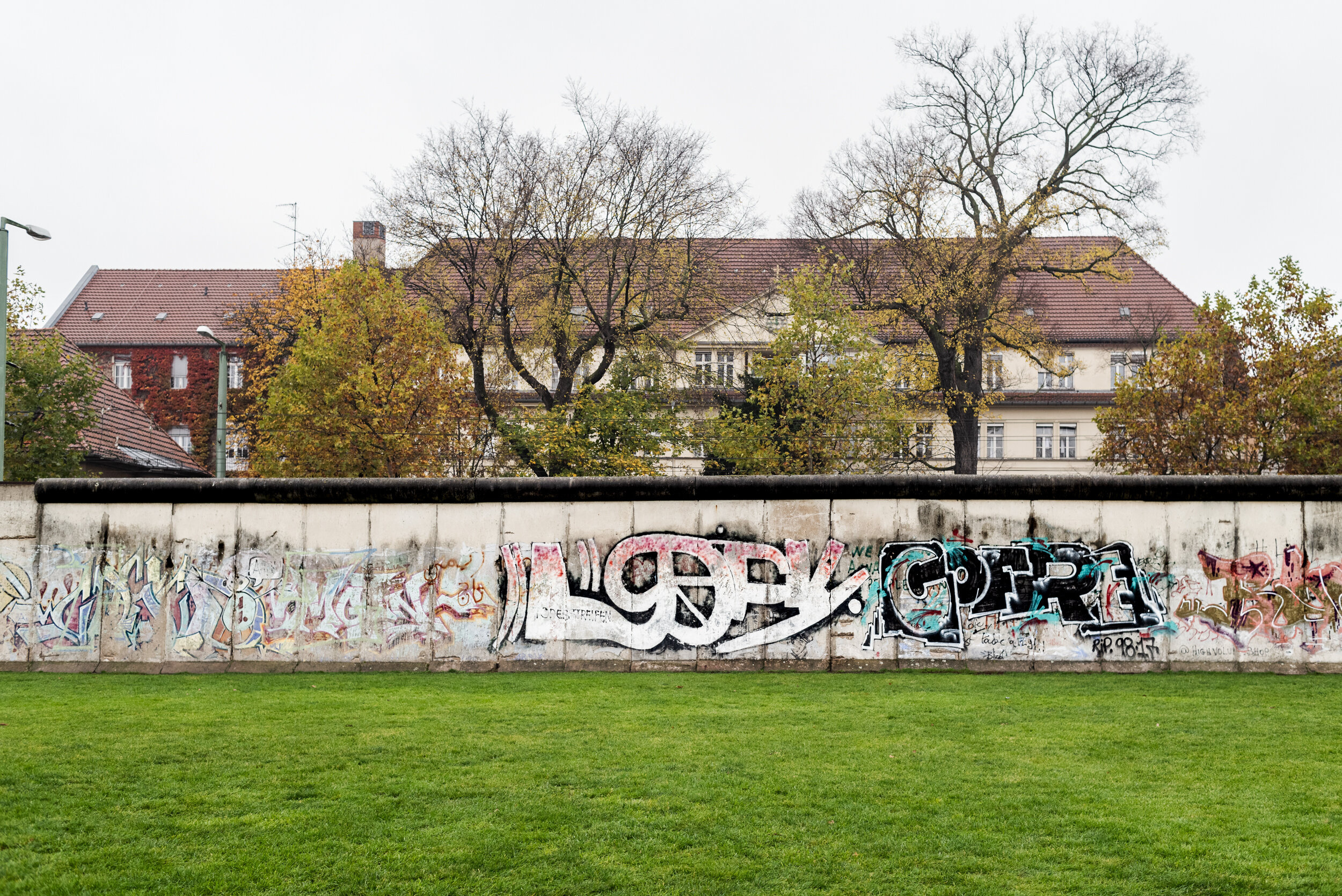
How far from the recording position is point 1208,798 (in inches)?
283

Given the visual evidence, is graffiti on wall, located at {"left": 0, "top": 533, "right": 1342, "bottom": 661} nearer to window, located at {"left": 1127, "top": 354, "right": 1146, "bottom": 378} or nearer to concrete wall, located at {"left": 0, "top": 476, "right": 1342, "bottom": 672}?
concrete wall, located at {"left": 0, "top": 476, "right": 1342, "bottom": 672}

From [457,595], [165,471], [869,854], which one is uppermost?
[165,471]

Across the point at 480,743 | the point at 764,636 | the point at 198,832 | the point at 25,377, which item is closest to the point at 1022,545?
→ the point at 764,636

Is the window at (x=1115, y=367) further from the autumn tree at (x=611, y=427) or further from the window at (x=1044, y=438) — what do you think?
the autumn tree at (x=611, y=427)

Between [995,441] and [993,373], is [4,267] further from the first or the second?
[995,441]

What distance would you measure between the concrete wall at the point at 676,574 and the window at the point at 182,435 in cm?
4099

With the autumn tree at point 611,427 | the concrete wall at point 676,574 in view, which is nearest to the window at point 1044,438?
the autumn tree at point 611,427

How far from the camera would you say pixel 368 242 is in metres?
47.2

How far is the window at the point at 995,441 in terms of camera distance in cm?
5169

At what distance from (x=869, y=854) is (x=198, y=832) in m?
3.76

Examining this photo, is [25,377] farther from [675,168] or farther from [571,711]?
[571,711]

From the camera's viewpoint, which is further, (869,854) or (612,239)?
(612,239)

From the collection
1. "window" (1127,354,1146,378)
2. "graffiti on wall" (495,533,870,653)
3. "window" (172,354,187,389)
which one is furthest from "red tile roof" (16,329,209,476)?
"window" (1127,354,1146,378)

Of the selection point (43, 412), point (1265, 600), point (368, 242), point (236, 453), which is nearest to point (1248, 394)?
point (1265, 600)
